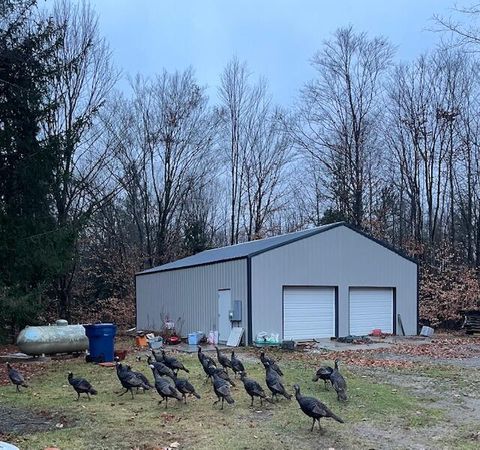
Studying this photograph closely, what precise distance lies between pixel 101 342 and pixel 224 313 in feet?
21.9

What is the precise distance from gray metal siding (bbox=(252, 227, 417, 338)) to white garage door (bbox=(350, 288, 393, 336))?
355 millimetres

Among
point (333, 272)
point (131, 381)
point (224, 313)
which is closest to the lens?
point (131, 381)

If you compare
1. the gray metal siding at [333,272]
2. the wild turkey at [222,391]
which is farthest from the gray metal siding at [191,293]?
the wild turkey at [222,391]

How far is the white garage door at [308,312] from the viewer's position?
2048cm

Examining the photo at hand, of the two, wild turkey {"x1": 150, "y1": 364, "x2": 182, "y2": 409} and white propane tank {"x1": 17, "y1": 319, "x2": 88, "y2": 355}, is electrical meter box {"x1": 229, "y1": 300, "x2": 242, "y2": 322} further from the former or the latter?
wild turkey {"x1": 150, "y1": 364, "x2": 182, "y2": 409}

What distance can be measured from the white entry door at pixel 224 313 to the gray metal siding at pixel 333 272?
4.20 ft

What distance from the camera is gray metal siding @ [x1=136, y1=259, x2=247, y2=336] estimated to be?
20.1m

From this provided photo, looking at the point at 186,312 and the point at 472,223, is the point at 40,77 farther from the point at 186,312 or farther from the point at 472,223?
the point at 472,223

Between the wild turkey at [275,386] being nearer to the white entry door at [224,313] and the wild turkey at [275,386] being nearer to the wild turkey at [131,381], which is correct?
the wild turkey at [131,381]

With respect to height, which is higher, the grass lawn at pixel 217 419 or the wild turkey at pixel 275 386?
the wild turkey at pixel 275 386

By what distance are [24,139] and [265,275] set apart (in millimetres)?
9431

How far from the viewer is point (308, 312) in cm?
2098

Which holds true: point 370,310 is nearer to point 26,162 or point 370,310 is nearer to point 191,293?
point 191,293

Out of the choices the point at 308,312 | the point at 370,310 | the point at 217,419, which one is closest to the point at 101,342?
the point at 217,419
